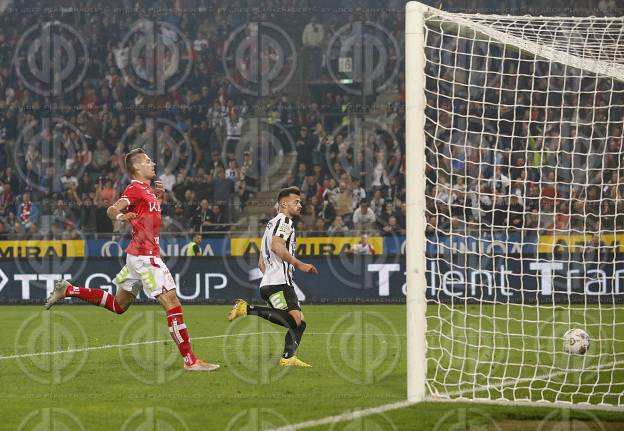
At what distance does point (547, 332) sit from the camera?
13391mm

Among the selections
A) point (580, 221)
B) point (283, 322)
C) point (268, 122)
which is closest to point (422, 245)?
point (283, 322)

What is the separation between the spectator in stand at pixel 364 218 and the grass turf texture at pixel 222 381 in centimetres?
756

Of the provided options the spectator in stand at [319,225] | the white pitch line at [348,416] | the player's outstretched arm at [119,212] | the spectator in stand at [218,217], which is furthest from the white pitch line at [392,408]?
the spectator in stand at [218,217]

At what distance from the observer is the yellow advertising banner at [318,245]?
2064 centimetres

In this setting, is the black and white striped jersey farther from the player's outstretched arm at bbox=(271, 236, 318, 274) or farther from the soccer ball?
the soccer ball

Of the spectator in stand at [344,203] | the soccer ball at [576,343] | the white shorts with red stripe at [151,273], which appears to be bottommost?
the spectator in stand at [344,203]

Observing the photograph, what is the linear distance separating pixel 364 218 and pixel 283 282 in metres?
12.6

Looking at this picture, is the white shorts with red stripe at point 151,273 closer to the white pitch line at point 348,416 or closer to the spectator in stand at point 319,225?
the white pitch line at point 348,416

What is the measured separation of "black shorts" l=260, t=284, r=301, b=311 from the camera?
9.32m

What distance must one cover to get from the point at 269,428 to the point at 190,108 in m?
19.4

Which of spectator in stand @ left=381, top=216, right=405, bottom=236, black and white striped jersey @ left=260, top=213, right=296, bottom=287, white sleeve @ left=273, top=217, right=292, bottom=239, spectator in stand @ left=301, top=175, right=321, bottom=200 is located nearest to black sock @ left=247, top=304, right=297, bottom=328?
black and white striped jersey @ left=260, top=213, right=296, bottom=287

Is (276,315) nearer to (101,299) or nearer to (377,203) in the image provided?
(101,299)

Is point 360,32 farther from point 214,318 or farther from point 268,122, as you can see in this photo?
point 214,318

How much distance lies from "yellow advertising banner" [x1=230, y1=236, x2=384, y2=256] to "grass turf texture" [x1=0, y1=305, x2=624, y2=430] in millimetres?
6203
